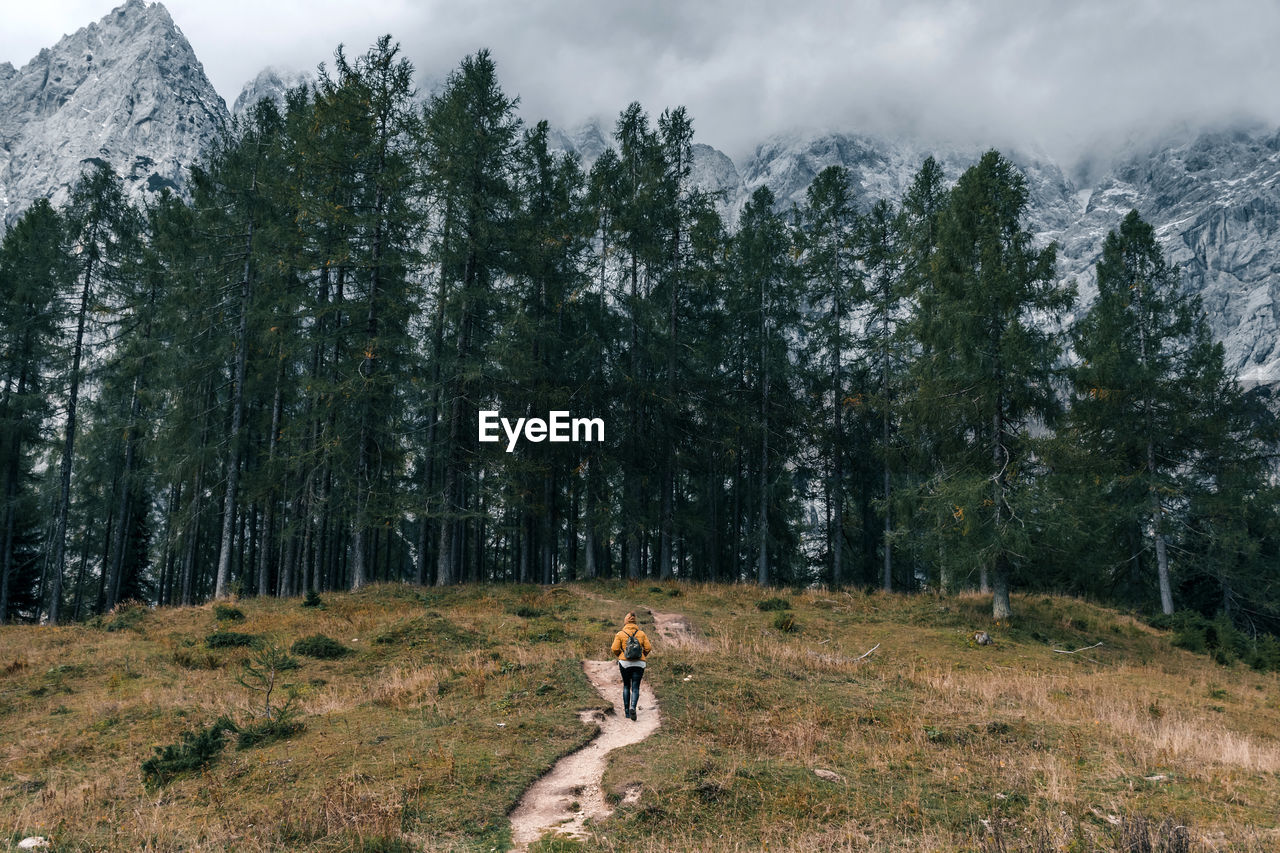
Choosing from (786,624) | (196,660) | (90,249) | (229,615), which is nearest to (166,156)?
(90,249)

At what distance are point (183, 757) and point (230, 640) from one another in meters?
8.64

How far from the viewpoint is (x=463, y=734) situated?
10094mm

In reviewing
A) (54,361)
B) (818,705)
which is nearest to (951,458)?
(818,705)

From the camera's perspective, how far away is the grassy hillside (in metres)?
7.25

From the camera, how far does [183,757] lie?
949 cm

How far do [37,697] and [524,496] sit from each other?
15.1 m

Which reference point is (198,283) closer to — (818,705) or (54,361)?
(54,361)

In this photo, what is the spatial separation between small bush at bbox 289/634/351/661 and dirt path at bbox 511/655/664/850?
763 centimetres

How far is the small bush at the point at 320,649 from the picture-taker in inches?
628

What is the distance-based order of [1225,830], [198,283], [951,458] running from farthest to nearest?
[198,283] → [951,458] → [1225,830]

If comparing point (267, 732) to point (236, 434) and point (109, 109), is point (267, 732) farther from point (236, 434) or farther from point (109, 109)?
point (109, 109)

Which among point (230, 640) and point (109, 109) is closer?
point (230, 640)

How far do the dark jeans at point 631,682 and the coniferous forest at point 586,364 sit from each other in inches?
558

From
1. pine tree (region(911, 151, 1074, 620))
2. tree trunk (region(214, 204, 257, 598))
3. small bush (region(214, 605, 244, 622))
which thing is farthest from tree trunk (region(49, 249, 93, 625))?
pine tree (region(911, 151, 1074, 620))
